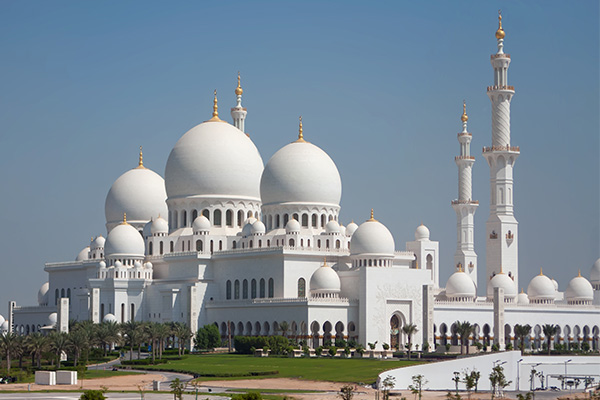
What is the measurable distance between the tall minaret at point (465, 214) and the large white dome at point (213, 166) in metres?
17.0

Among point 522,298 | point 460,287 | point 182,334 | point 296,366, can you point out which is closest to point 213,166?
point 182,334

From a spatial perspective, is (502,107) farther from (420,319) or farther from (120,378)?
(120,378)

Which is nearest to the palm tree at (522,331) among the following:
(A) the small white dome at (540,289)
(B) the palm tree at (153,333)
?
(A) the small white dome at (540,289)

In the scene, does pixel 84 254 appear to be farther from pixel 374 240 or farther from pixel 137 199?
pixel 374 240

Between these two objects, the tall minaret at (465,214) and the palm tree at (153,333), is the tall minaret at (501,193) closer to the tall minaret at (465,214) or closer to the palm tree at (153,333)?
the tall minaret at (465,214)

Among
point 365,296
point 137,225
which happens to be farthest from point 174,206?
point 365,296

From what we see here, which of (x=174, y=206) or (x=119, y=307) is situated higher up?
(x=174, y=206)

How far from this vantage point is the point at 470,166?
98312 mm

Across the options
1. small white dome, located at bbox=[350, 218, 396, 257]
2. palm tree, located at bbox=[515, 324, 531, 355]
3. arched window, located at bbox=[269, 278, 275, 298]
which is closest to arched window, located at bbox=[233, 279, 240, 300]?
arched window, located at bbox=[269, 278, 275, 298]

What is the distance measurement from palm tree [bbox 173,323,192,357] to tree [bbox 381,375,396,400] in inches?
851

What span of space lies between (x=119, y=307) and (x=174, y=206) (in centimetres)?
960

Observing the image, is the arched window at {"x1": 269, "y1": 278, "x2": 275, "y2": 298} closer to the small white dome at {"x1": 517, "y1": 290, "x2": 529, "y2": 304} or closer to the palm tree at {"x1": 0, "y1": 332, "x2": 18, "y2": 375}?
the small white dome at {"x1": 517, "y1": 290, "x2": 529, "y2": 304}

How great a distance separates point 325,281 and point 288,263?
13.6 feet

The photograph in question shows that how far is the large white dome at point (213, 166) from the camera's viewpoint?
299 feet
